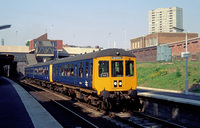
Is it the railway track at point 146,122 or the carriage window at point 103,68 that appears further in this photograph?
the carriage window at point 103,68

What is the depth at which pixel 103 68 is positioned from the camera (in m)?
13.0

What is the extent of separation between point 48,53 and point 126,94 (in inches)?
2800

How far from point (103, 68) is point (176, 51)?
41.8m

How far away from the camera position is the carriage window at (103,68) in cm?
1292

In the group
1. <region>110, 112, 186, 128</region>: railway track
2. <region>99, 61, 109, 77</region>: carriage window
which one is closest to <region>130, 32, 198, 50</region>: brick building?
<region>99, 61, 109, 77</region>: carriage window

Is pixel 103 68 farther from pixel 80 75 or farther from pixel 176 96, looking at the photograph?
pixel 176 96

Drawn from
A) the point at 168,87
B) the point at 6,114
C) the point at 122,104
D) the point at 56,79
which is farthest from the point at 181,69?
the point at 6,114

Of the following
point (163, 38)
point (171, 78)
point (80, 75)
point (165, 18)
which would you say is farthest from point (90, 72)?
point (165, 18)

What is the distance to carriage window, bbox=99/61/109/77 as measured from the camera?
1292 centimetres

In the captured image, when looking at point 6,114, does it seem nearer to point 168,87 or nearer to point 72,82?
point 72,82

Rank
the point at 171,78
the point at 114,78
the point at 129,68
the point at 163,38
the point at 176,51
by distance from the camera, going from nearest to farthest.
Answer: the point at 114,78 < the point at 129,68 < the point at 171,78 < the point at 176,51 < the point at 163,38

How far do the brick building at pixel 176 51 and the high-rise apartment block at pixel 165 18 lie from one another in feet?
367

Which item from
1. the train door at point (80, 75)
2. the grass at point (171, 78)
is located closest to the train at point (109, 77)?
the train door at point (80, 75)

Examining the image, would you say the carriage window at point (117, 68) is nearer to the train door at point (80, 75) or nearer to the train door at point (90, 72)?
the train door at point (90, 72)
